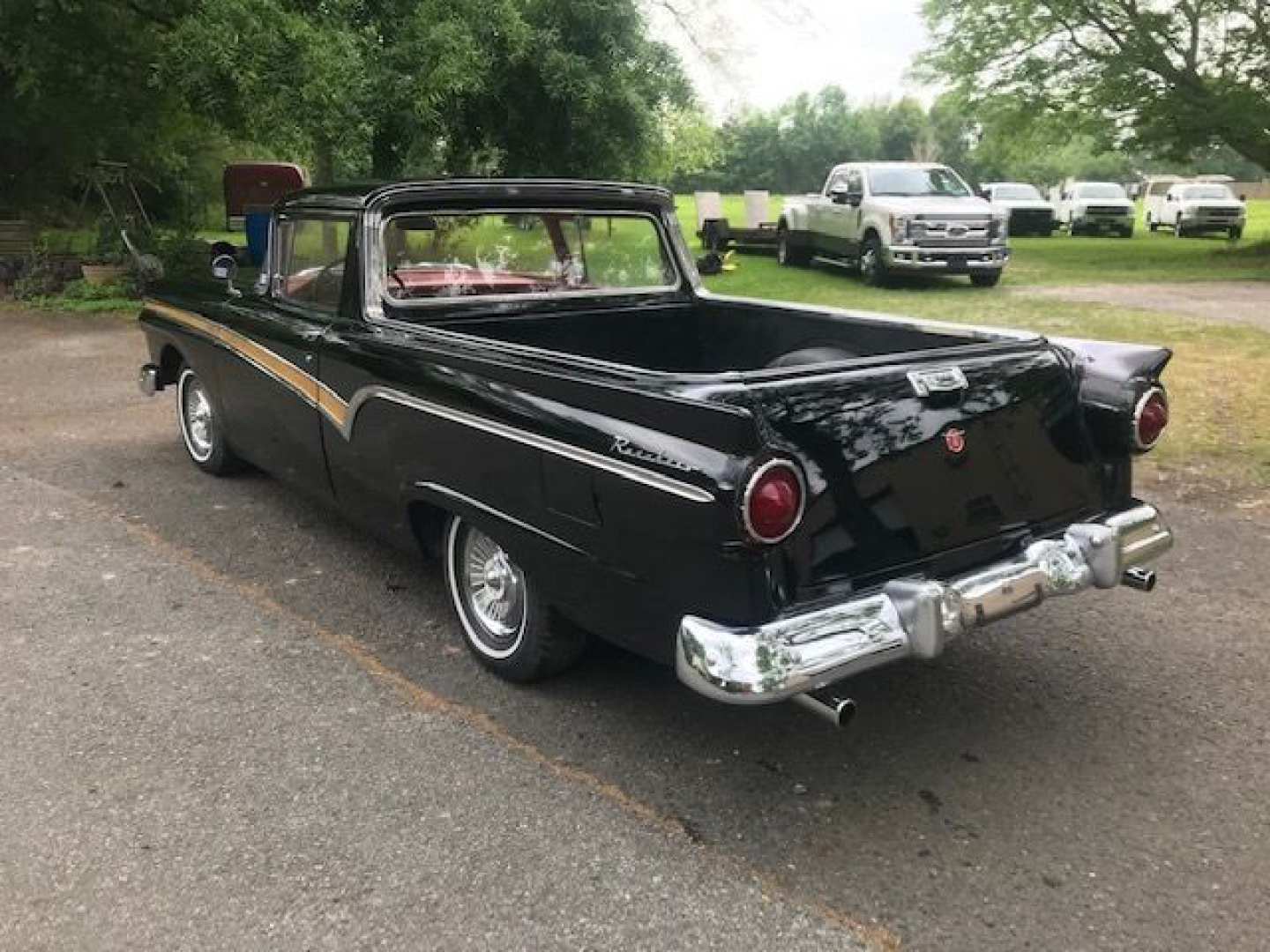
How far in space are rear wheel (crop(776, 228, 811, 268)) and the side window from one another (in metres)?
15.2

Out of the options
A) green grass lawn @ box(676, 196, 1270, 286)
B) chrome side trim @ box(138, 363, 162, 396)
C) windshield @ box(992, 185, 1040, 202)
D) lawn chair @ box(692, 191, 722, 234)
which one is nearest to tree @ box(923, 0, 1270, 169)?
green grass lawn @ box(676, 196, 1270, 286)

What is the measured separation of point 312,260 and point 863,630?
3075 mm

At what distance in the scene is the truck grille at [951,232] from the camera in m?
15.7

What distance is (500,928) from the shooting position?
256 cm

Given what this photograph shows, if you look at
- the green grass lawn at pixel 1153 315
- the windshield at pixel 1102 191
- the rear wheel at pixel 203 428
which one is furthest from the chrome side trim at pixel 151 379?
the windshield at pixel 1102 191

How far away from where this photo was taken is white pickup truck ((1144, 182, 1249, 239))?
28.4m

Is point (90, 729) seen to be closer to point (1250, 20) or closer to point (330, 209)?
point (330, 209)

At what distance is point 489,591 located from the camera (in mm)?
3887

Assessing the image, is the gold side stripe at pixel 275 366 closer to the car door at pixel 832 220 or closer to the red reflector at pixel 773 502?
the red reflector at pixel 773 502

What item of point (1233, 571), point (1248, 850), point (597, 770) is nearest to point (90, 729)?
point (597, 770)

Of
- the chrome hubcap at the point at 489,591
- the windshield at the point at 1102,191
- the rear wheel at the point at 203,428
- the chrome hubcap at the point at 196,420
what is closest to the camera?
the chrome hubcap at the point at 489,591

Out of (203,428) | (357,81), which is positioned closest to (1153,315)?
(357,81)

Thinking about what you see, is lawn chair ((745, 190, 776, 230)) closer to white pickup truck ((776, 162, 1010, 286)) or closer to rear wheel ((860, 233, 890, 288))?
white pickup truck ((776, 162, 1010, 286))

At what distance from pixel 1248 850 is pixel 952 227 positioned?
13.9 metres
